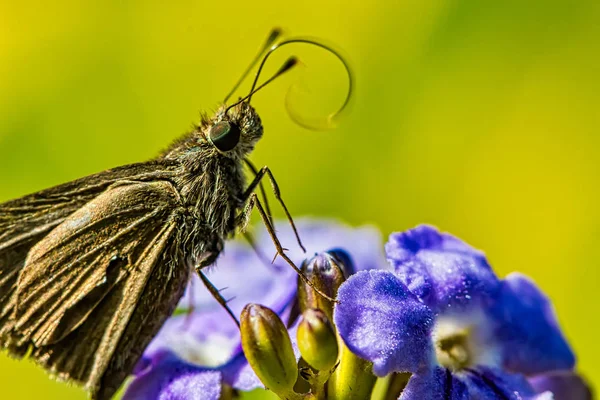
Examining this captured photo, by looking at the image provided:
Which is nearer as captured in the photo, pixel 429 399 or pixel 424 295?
pixel 429 399

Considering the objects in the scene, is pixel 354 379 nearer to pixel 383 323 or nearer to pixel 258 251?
pixel 383 323

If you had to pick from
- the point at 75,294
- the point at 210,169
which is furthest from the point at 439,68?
the point at 75,294

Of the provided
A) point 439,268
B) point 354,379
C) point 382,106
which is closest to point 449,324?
point 439,268

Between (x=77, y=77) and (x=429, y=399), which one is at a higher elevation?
(x=77, y=77)

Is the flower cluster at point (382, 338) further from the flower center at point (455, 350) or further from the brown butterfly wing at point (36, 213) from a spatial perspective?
the brown butterfly wing at point (36, 213)

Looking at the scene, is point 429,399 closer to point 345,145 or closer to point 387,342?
point 387,342

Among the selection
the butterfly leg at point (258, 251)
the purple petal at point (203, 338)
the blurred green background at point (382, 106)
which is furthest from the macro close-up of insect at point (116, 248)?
the blurred green background at point (382, 106)
